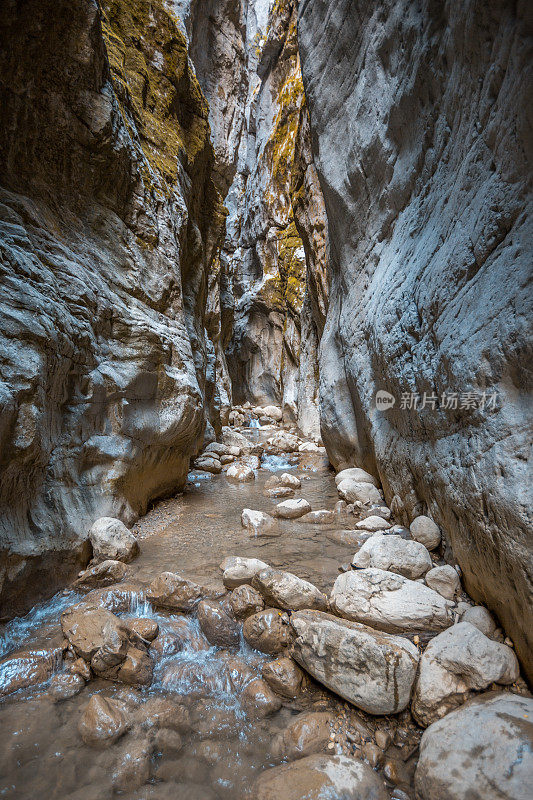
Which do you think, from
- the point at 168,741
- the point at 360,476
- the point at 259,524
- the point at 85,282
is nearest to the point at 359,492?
the point at 360,476

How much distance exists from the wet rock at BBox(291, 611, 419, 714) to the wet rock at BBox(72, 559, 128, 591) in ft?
6.71

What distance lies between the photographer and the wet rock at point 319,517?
211 inches

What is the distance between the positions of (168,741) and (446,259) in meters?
3.99

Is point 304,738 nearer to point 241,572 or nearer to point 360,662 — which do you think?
point 360,662

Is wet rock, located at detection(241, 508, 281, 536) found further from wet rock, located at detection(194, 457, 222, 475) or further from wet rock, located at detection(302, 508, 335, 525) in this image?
wet rock, located at detection(194, 457, 222, 475)

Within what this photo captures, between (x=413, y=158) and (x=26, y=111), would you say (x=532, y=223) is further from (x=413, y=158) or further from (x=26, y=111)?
(x=26, y=111)

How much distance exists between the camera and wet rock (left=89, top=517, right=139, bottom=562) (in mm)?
3832

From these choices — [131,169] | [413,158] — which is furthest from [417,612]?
[131,169]

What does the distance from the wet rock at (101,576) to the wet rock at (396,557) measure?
2362mm

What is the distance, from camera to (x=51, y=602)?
126 inches

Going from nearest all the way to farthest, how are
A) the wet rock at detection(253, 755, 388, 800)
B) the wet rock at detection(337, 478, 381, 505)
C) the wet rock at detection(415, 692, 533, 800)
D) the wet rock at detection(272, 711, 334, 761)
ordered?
1. the wet rock at detection(415, 692, 533, 800)
2. the wet rock at detection(253, 755, 388, 800)
3. the wet rock at detection(272, 711, 334, 761)
4. the wet rock at detection(337, 478, 381, 505)

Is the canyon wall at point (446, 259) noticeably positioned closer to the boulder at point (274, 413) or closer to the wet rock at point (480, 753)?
the wet rock at point (480, 753)

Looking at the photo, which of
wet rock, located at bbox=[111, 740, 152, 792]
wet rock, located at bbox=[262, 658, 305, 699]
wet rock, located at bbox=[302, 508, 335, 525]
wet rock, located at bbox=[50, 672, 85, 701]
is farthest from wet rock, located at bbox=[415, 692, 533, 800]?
wet rock, located at bbox=[302, 508, 335, 525]

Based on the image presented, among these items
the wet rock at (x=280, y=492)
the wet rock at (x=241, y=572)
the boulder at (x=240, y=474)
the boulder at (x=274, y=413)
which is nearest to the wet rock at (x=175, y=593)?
the wet rock at (x=241, y=572)
